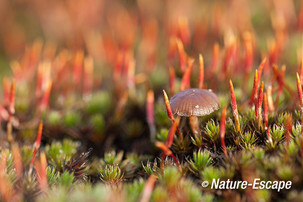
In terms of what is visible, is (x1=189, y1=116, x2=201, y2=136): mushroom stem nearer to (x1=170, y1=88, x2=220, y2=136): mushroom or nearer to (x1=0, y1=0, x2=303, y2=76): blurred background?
(x1=170, y1=88, x2=220, y2=136): mushroom

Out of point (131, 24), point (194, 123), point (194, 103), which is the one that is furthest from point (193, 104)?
point (131, 24)

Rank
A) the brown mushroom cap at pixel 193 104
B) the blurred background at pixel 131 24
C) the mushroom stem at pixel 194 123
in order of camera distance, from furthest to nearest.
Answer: the blurred background at pixel 131 24, the mushroom stem at pixel 194 123, the brown mushroom cap at pixel 193 104

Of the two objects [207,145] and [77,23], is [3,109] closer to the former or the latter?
[207,145]

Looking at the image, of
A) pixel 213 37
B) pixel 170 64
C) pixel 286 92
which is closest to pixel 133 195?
pixel 286 92

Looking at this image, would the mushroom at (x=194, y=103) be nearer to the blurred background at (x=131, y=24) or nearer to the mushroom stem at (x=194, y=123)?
the mushroom stem at (x=194, y=123)

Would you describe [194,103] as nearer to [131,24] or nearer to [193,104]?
[193,104]

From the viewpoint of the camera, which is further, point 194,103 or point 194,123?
point 194,123

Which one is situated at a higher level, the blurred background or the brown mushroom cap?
the blurred background

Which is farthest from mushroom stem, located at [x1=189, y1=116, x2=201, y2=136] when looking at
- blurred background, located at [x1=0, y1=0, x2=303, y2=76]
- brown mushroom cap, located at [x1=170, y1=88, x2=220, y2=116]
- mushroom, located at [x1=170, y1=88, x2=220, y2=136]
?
blurred background, located at [x1=0, y1=0, x2=303, y2=76]

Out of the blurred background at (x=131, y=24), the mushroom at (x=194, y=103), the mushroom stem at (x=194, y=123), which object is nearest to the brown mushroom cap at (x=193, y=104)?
the mushroom at (x=194, y=103)

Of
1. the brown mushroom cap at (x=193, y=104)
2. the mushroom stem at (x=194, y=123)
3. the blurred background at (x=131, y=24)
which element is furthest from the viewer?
the blurred background at (x=131, y=24)
